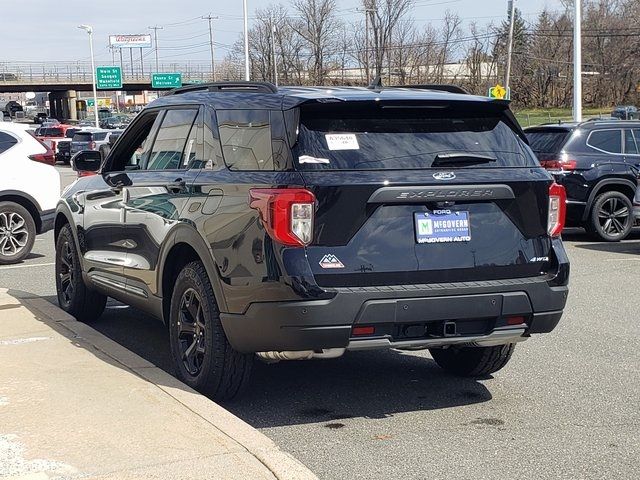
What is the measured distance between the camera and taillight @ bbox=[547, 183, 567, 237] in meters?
5.40

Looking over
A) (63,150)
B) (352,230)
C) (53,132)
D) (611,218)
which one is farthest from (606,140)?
(53,132)

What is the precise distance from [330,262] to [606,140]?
34.9 feet

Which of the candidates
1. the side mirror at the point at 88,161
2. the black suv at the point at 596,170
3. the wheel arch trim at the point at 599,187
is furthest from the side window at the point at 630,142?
the side mirror at the point at 88,161

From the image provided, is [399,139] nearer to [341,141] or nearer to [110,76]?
[341,141]

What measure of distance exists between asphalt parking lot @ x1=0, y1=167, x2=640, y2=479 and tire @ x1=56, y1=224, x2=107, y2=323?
7.9 inches

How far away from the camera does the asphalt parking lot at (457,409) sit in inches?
183

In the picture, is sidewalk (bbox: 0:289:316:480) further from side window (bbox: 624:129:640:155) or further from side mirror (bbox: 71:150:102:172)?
side window (bbox: 624:129:640:155)

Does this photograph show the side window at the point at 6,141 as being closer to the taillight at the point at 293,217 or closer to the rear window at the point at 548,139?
the rear window at the point at 548,139

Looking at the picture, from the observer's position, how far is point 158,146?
6562 millimetres

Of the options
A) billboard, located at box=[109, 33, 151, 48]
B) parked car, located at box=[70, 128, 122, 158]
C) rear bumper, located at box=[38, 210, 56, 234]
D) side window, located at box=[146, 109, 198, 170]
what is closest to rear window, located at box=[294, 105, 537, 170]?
side window, located at box=[146, 109, 198, 170]

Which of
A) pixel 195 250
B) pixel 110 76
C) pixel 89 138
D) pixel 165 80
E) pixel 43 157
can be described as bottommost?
pixel 89 138

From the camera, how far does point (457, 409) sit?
18.4 ft

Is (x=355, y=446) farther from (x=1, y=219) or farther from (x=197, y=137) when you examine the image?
(x=1, y=219)

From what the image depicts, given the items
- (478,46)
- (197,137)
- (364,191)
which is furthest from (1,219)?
(478,46)
